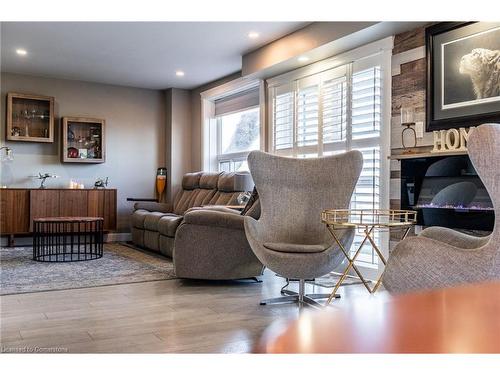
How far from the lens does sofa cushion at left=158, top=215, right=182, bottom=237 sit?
508 cm

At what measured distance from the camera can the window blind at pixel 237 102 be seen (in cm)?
646

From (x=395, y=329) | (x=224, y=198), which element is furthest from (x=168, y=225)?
(x=395, y=329)

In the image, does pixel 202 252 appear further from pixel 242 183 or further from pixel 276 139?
pixel 276 139

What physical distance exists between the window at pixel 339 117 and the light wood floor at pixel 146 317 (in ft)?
3.45

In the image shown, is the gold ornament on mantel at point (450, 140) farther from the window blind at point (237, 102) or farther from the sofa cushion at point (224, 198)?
the window blind at point (237, 102)

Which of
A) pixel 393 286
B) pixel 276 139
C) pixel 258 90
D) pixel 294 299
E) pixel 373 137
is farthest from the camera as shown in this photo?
pixel 258 90

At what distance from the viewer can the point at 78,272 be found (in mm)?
4516

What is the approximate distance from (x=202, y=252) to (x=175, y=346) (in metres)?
1.59

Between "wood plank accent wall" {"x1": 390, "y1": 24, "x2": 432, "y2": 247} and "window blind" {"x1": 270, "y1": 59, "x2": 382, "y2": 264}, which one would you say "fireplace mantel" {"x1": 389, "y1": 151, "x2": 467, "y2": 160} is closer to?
"wood plank accent wall" {"x1": 390, "y1": 24, "x2": 432, "y2": 247}

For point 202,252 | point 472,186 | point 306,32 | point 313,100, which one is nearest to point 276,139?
point 313,100

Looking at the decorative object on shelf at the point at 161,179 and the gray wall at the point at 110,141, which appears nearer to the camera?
the gray wall at the point at 110,141

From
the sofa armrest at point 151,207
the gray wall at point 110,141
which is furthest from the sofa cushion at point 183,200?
the gray wall at point 110,141
